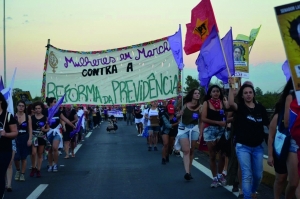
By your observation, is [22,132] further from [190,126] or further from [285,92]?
[285,92]

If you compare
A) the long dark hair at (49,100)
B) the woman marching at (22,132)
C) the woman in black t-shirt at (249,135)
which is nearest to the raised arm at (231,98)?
the woman in black t-shirt at (249,135)

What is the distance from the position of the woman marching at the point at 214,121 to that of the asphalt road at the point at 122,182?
50 centimetres

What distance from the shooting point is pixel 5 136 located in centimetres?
855

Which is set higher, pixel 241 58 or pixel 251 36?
pixel 251 36

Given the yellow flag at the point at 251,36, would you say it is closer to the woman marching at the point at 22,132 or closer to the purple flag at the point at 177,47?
the purple flag at the point at 177,47

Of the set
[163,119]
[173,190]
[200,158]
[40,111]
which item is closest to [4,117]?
[173,190]

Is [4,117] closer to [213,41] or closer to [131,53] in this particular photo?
[213,41]

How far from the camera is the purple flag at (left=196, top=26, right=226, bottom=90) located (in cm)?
969

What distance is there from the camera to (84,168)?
15.0 meters

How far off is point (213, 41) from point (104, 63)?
566 centimetres

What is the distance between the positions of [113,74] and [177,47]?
1.81 m

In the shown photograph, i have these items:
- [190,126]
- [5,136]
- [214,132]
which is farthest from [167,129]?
[5,136]

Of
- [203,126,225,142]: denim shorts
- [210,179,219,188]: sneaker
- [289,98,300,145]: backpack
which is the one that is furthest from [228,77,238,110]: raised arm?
[210,179,219,188]: sneaker

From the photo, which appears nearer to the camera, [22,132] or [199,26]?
[199,26]
